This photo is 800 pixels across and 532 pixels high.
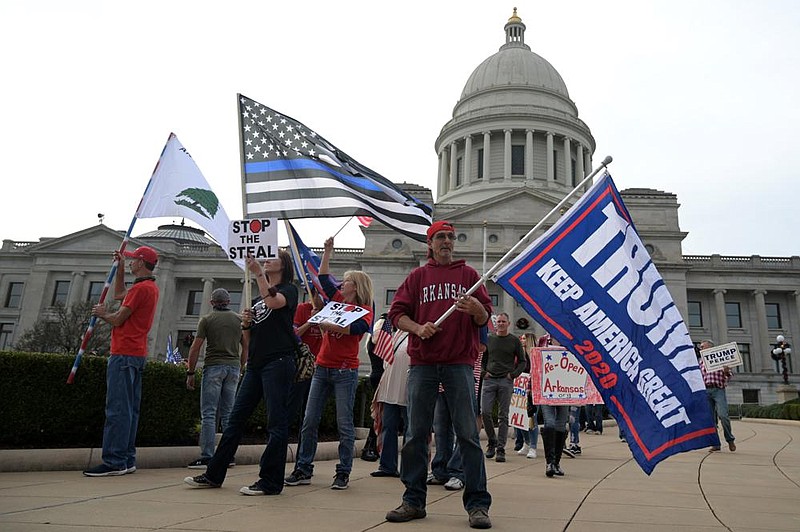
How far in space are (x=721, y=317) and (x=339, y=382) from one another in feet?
179

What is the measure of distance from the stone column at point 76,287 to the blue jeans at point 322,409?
56.4m

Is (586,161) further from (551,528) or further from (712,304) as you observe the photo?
(551,528)

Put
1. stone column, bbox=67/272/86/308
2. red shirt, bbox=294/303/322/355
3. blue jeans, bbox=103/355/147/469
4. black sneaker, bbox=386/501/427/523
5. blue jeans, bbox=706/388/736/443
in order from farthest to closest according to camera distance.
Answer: stone column, bbox=67/272/86/308
blue jeans, bbox=706/388/736/443
red shirt, bbox=294/303/322/355
blue jeans, bbox=103/355/147/469
black sneaker, bbox=386/501/427/523

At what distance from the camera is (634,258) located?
17.0 feet

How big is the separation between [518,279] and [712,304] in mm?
56426

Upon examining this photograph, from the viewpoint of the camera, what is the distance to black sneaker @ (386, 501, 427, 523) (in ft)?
14.3

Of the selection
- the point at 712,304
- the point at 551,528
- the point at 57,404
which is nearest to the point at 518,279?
the point at 551,528

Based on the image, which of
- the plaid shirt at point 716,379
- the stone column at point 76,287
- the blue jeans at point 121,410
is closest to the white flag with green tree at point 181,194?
the blue jeans at point 121,410

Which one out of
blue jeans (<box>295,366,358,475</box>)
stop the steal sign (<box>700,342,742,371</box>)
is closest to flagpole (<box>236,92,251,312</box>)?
blue jeans (<box>295,366,358,475</box>)

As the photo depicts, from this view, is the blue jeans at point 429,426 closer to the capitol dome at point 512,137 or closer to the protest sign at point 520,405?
the protest sign at point 520,405

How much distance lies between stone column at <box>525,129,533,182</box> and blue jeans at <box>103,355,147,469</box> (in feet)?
191

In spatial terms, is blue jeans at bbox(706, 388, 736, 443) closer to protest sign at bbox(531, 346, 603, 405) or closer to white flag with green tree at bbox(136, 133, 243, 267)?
protest sign at bbox(531, 346, 603, 405)

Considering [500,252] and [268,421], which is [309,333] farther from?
[500,252]

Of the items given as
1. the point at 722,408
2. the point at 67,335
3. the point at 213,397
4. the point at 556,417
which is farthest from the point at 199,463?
the point at 67,335
